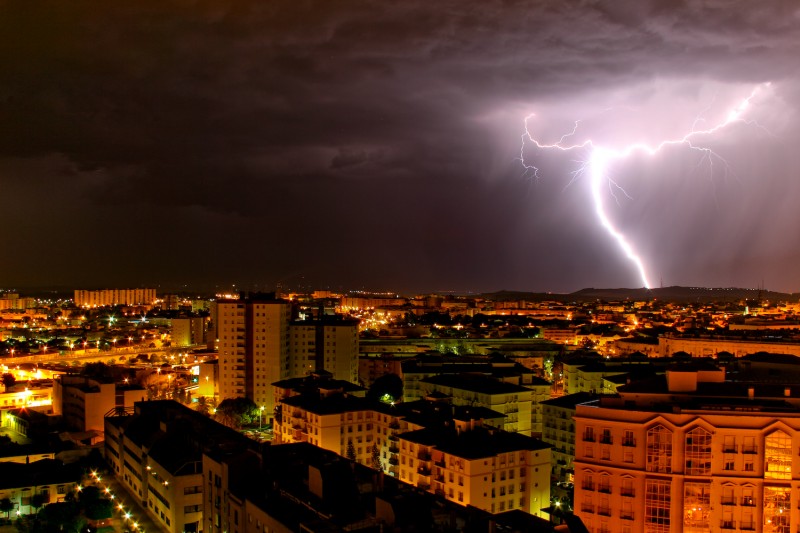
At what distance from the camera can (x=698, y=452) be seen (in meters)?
11.9

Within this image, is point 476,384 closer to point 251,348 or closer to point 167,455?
point 251,348

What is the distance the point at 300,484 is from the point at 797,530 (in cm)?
870

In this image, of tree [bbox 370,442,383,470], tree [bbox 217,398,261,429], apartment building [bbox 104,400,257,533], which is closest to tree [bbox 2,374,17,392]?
tree [bbox 217,398,261,429]

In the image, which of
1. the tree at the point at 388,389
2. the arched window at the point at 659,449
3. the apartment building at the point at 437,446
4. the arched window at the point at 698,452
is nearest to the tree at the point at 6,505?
the apartment building at the point at 437,446

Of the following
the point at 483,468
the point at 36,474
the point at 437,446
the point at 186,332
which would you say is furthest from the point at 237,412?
the point at 186,332

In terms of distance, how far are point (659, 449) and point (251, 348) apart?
2524cm

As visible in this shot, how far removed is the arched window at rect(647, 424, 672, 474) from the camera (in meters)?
12.0

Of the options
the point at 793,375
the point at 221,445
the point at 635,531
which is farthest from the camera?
the point at 793,375

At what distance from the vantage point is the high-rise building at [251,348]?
33938 millimetres

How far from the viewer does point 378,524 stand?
10.9m

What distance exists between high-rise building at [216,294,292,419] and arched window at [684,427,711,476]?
2468 cm

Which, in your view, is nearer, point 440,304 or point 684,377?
point 684,377

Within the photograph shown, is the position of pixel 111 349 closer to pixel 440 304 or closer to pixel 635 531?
pixel 635 531

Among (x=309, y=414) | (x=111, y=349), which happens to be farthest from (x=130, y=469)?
(x=111, y=349)
